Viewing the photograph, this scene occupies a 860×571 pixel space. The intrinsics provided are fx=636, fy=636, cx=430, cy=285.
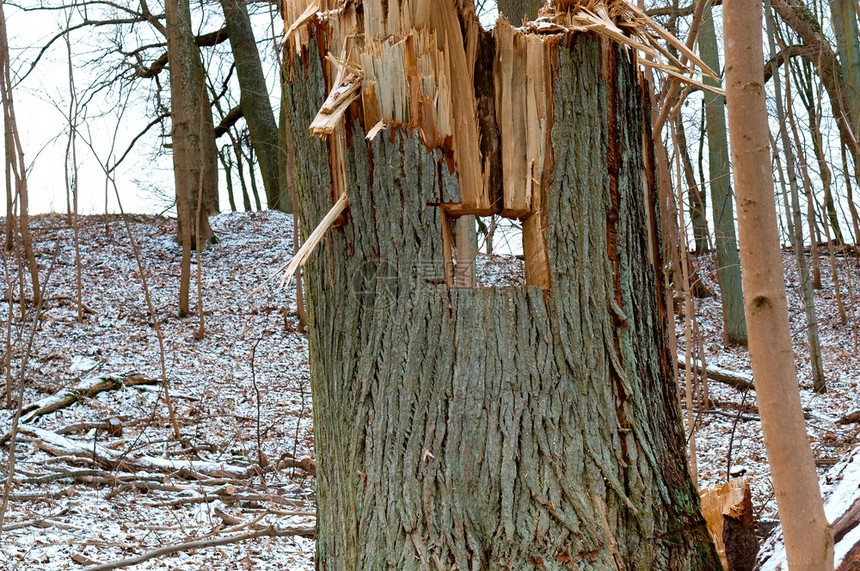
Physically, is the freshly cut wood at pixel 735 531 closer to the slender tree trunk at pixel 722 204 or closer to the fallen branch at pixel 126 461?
the fallen branch at pixel 126 461

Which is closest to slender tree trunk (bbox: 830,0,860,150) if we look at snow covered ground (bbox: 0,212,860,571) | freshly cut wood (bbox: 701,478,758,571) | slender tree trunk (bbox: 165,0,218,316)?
snow covered ground (bbox: 0,212,860,571)

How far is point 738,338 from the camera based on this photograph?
1016 centimetres

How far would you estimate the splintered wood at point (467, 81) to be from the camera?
5.93 feet

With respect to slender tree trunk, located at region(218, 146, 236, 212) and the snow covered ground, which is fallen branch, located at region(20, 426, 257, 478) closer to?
the snow covered ground

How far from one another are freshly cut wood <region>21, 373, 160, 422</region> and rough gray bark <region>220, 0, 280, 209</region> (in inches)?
280

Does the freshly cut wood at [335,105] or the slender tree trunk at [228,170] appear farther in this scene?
the slender tree trunk at [228,170]

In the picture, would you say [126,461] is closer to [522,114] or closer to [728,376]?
[522,114]

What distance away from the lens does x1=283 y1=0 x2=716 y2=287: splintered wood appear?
1.81 m

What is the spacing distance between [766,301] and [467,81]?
1.02 meters

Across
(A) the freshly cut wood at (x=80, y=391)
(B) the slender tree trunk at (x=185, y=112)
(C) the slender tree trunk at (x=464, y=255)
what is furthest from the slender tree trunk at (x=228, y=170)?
(C) the slender tree trunk at (x=464, y=255)

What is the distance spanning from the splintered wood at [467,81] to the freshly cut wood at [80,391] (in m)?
5.55

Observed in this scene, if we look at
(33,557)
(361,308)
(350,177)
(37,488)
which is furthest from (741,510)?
(37,488)

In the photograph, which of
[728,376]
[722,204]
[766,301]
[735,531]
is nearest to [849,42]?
[722,204]

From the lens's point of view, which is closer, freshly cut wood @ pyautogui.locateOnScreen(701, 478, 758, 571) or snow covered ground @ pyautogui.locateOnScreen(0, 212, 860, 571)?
freshly cut wood @ pyautogui.locateOnScreen(701, 478, 758, 571)
